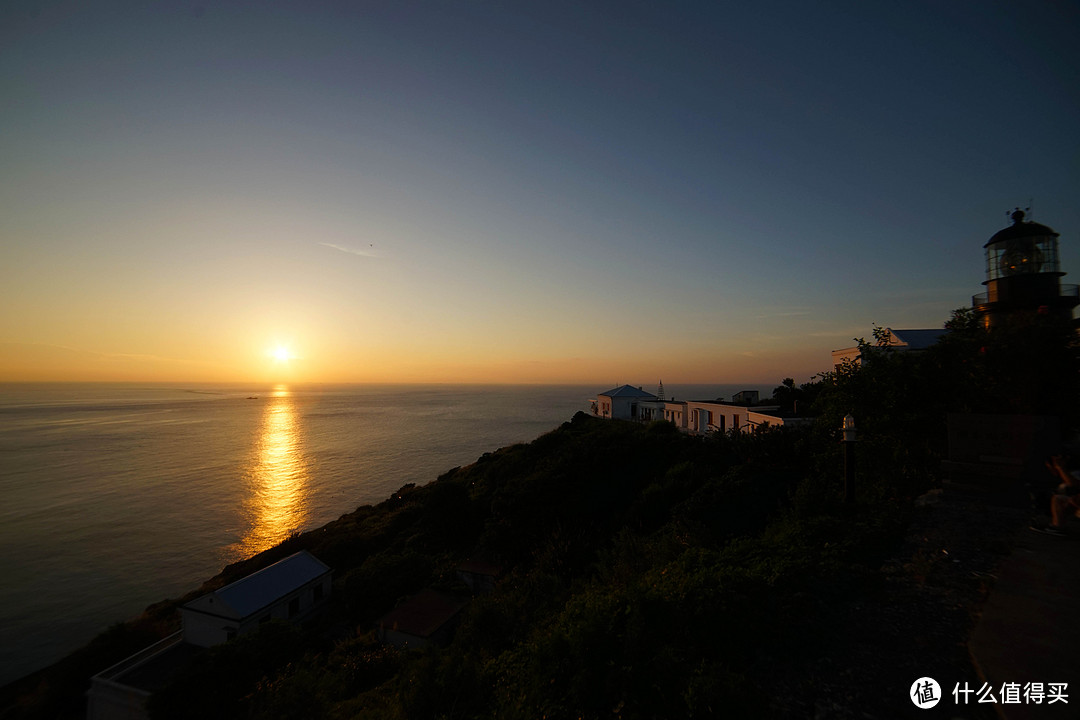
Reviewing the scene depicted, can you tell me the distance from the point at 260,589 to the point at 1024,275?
132ft

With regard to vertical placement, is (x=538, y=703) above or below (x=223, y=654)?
above

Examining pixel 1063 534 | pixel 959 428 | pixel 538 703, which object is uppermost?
pixel 959 428

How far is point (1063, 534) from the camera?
710 centimetres

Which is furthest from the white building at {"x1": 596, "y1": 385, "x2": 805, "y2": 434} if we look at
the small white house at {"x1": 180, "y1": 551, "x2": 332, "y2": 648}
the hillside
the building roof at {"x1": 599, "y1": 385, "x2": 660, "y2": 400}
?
the small white house at {"x1": 180, "y1": 551, "x2": 332, "y2": 648}

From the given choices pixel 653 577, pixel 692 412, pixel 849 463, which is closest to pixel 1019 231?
pixel 692 412

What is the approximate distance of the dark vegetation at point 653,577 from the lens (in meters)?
5.05

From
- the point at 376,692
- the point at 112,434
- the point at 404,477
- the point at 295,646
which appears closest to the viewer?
the point at 376,692

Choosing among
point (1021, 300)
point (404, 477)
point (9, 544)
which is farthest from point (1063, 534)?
point (9, 544)

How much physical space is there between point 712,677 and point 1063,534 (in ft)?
24.3

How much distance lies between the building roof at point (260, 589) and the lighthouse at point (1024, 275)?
3573 cm

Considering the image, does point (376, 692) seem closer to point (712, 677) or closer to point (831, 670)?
point (712, 677)

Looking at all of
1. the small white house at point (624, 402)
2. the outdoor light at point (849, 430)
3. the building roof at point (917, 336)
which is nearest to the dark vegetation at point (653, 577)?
the outdoor light at point (849, 430)

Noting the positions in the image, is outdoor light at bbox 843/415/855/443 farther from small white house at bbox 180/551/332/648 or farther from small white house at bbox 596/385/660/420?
small white house at bbox 596/385/660/420

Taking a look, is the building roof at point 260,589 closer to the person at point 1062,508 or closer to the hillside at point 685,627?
the hillside at point 685,627
